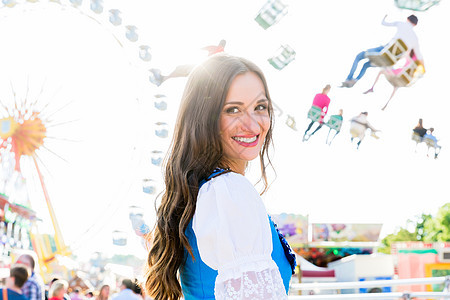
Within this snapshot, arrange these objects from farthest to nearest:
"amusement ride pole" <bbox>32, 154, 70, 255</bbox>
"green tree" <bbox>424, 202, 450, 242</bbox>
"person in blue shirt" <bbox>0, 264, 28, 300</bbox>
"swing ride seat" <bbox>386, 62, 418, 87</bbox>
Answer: "green tree" <bbox>424, 202, 450, 242</bbox> < "amusement ride pole" <bbox>32, 154, 70, 255</bbox> < "swing ride seat" <bbox>386, 62, 418, 87</bbox> < "person in blue shirt" <bbox>0, 264, 28, 300</bbox>

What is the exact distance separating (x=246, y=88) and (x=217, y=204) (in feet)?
1.11

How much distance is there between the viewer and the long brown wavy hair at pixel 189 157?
4.26 ft

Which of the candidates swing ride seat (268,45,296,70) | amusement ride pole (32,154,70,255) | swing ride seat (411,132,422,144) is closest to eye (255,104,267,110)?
swing ride seat (268,45,296,70)

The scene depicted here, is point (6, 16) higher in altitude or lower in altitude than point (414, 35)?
higher

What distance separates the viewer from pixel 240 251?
1.12 m

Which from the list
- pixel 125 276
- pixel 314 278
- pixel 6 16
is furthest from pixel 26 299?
pixel 314 278

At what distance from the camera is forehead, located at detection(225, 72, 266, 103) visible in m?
1.35

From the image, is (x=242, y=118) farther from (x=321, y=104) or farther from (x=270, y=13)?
(x=321, y=104)

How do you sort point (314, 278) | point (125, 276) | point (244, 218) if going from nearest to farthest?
1. point (244, 218)
2. point (125, 276)
3. point (314, 278)

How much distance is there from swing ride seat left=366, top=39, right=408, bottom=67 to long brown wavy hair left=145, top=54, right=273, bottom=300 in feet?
11.7

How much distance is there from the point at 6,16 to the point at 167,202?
7826 mm

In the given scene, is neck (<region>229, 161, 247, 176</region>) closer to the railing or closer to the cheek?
the cheek

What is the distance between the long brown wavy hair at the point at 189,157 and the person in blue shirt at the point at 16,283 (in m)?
3.39

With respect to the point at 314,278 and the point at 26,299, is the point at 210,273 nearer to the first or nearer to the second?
the point at 26,299
